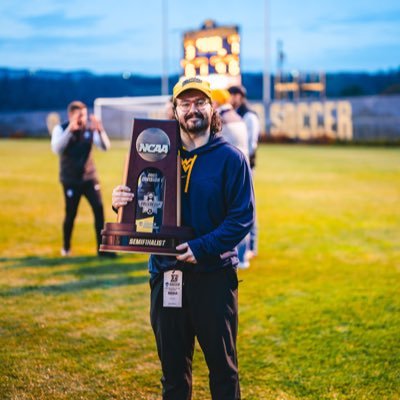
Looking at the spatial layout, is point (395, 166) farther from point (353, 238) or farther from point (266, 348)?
point (266, 348)

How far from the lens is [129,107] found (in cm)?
3550

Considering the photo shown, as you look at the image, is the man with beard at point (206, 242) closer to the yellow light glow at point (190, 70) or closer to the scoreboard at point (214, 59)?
the scoreboard at point (214, 59)

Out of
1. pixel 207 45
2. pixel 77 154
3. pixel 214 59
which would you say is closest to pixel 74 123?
pixel 77 154

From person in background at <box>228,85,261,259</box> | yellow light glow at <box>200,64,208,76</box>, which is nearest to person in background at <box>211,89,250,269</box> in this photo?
person in background at <box>228,85,261,259</box>

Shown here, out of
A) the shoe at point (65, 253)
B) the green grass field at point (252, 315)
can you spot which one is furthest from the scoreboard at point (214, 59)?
the shoe at point (65, 253)

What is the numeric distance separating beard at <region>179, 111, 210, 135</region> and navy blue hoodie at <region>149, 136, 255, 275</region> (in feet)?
0.29

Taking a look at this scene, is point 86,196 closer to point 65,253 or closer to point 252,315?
point 65,253

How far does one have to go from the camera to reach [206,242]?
278 centimetres

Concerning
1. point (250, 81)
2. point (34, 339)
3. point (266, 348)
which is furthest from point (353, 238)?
point (250, 81)

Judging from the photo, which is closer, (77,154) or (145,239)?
(145,239)

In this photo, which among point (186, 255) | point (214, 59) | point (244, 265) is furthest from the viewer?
point (214, 59)

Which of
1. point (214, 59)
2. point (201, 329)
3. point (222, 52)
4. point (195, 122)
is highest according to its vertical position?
point (222, 52)

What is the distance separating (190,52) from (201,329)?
11.7 meters

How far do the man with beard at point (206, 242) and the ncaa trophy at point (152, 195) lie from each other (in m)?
0.06
